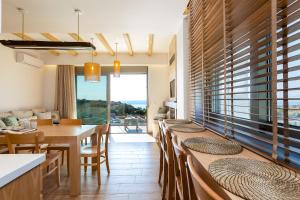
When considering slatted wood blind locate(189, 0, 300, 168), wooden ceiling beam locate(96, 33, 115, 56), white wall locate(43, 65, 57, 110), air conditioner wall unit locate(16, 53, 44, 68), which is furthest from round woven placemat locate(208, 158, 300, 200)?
white wall locate(43, 65, 57, 110)

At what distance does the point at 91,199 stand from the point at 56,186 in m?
0.72

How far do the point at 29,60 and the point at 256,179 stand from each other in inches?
267

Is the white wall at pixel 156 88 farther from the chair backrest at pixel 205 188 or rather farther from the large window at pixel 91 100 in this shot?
the chair backrest at pixel 205 188

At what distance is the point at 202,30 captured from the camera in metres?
2.39

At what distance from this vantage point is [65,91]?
23.3 feet

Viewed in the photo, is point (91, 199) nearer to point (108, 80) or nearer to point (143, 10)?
point (143, 10)

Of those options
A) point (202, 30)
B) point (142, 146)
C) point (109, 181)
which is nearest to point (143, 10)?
point (202, 30)

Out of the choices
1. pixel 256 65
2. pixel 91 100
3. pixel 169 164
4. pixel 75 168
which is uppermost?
pixel 256 65

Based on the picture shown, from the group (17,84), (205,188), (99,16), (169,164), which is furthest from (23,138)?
(17,84)

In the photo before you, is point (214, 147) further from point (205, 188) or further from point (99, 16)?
point (99, 16)

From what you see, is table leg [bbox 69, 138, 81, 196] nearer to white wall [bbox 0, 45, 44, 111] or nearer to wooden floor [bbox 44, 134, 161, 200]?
wooden floor [bbox 44, 134, 161, 200]

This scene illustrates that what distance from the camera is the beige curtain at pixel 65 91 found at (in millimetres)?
7098

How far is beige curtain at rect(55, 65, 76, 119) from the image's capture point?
710 cm

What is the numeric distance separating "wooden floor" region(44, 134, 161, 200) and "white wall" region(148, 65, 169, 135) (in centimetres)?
318
